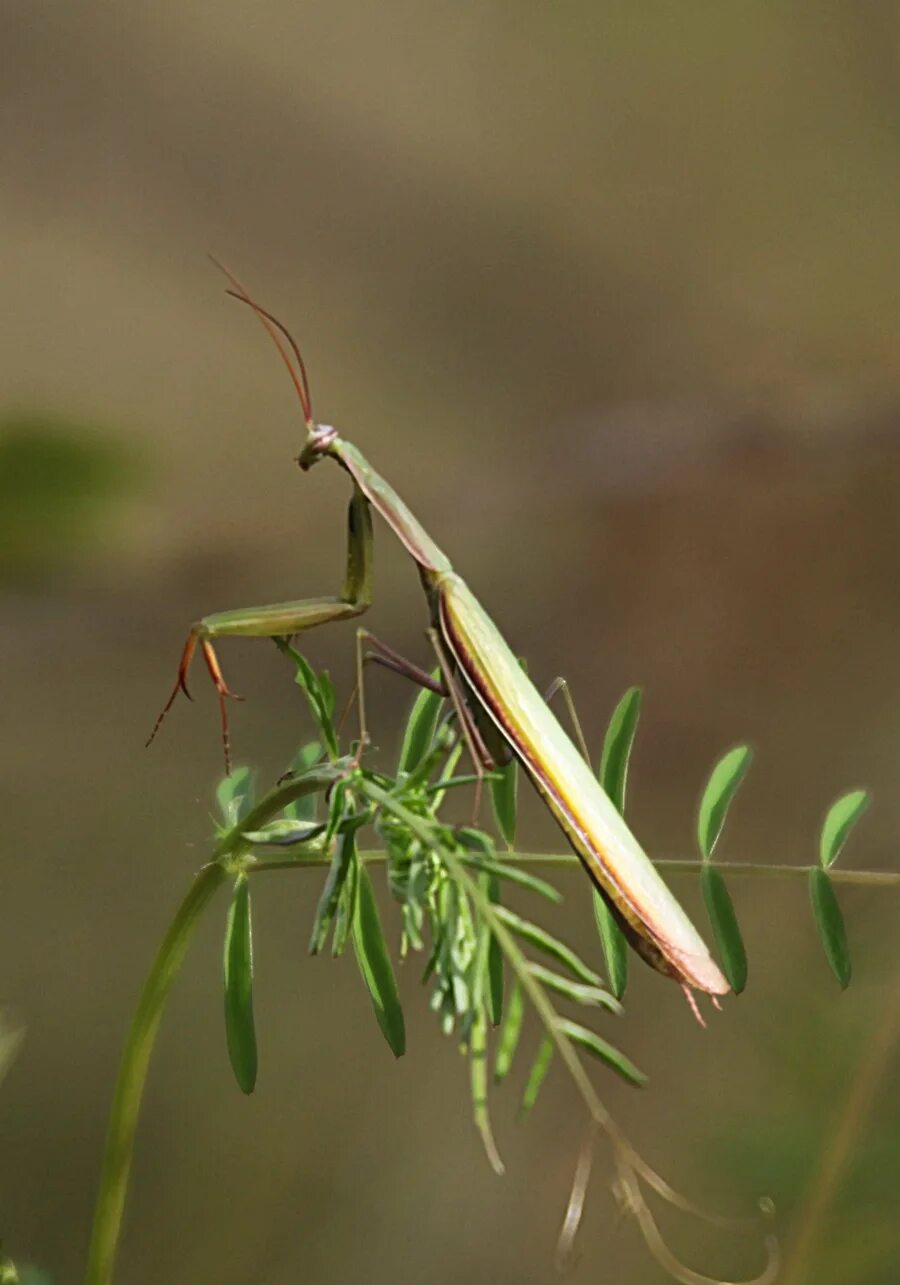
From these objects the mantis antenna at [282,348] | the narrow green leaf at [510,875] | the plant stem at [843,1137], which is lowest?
the plant stem at [843,1137]

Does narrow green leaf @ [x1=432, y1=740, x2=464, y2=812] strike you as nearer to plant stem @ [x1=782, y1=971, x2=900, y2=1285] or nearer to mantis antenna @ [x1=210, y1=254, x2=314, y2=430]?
mantis antenna @ [x1=210, y1=254, x2=314, y2=430]

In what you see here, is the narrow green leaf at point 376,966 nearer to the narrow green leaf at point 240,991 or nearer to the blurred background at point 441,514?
the narrow green leaf at point 240,991

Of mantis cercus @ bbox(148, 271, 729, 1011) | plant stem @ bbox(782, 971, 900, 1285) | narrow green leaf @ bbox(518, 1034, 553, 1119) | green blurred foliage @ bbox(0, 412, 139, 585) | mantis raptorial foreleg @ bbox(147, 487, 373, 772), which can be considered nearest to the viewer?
narrow green leaf @ bbox(518, 1034, 553, 1119)

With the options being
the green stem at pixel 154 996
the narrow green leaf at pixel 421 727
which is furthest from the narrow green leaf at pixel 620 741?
the green stem at pixel 154 996

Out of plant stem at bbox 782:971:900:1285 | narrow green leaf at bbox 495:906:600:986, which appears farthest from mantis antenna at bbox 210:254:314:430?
plant stem at bbox 782:971:900:1285

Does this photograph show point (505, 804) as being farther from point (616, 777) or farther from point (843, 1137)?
point (843, 1137)

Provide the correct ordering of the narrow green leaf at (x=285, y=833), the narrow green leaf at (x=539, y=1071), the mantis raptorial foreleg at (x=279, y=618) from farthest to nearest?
the mantis raptorial foreleg at (x=279, y=618) → the narrow green leaf at (x=285, y=833) → the narrow green leaf at (x=539, y=1071)

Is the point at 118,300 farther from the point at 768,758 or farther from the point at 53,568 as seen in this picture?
the point at 768,758
